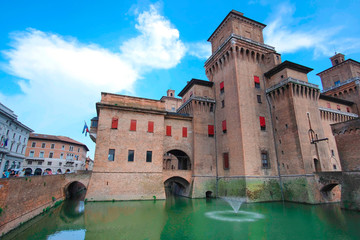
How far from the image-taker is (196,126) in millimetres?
27312

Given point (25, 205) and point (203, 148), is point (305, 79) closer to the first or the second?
point (203, 148)

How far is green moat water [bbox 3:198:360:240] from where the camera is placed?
34.4ft

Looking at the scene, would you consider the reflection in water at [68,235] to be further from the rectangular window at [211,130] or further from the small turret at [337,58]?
the small turret at [337,58]

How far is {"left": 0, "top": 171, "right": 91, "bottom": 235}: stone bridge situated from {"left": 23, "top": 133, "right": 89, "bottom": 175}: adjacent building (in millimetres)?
32401

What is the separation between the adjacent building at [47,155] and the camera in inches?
1853

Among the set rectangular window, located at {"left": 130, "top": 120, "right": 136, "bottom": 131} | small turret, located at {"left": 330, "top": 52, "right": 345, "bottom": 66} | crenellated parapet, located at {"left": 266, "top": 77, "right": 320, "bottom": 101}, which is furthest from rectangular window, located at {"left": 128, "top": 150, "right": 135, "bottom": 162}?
small turret, located at {"left": 330, "top": 52, "right": 345, "bottom": 66}

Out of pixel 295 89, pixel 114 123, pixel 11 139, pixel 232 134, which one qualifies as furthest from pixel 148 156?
pixel 11 139

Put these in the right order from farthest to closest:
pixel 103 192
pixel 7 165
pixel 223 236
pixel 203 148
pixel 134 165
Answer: pixel 7 165 < pixel 203 148 < pixel 134 165 < pixel 103 192 < pixel 223 236

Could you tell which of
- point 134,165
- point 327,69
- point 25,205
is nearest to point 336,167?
point 327,69

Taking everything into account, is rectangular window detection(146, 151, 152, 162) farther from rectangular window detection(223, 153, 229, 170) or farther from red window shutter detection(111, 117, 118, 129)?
rectangular window detection(223, 153, 229, 170)

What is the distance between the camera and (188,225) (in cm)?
1259

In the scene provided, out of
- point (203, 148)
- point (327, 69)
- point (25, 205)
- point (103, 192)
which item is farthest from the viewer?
point (327, 69)

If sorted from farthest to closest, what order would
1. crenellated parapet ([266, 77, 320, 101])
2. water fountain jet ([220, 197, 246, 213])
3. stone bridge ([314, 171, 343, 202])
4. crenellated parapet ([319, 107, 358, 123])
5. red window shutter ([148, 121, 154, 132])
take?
crenellated parapet ([319, 107, 358, 123]) → red window shutter ([148, 121, 154, 132]) → crenellated parapet ([266, 77, 320, 101]) → water fountain jet ([220, 197, 246, 213]) → stone bridge ([314, 171, 343, 202])

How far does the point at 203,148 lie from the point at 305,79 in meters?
16.2
